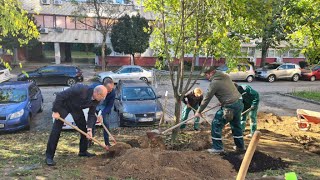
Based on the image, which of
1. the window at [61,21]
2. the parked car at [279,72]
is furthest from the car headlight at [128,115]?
the window at [61,21]

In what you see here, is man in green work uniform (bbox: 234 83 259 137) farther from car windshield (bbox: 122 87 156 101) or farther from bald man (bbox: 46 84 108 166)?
car windshield (bbox: 122 87 156 101)

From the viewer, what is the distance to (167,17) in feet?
24.8

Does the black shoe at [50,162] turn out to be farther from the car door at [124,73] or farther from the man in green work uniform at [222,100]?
the car door at [124,73]

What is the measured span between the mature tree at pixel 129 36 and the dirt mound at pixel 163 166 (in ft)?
83.1

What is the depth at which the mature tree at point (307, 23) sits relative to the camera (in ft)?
28.3

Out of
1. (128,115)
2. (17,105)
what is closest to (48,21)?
(17,105)

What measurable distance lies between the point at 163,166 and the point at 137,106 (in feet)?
17.9

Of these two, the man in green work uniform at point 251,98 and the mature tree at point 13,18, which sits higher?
the mature tree at point 13,18

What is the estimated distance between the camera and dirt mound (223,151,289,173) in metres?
5.90

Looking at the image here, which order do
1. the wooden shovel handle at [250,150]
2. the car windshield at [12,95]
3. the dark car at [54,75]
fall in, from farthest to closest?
the dark car at [54,75]
the car windshield at [12,95]
the wooden shovel handle at [250,150]

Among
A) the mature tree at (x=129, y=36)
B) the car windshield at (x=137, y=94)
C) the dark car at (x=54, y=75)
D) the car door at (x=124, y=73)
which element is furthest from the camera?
the mature tree at (x=129, y=36)

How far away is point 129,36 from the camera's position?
30359 mm

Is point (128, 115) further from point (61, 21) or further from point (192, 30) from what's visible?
point (61, 21)

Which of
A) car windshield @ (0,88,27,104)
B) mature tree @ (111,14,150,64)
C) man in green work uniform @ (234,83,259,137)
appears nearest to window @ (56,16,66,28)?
mature tree @ (111,14,150,64)
